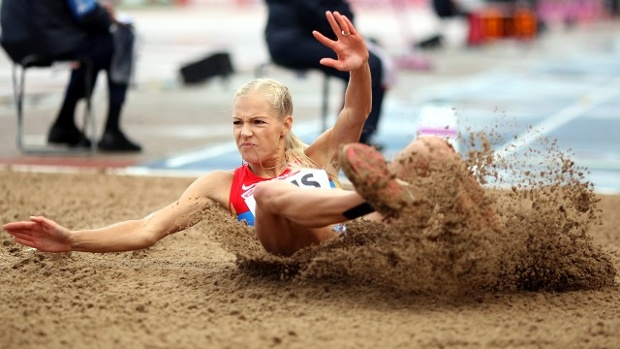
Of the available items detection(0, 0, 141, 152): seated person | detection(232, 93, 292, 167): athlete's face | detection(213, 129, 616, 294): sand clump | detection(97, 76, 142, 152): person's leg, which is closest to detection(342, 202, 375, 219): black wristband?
detection(213, 129, 616, 294): sand clump

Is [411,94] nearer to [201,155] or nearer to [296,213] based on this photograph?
[201,155]

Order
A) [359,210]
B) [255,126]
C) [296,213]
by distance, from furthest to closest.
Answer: [255,126], [296,213], [359,210]

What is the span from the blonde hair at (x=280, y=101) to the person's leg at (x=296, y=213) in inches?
17.5

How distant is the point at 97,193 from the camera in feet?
25.6

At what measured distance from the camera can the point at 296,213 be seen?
445 centimetres

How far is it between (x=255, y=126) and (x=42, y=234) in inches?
43.6

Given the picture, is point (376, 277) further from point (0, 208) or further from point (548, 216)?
point (0, 208)

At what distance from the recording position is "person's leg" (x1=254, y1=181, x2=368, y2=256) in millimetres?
4355

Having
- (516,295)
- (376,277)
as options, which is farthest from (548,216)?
(376,277)

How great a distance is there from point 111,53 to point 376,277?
5.52 meters

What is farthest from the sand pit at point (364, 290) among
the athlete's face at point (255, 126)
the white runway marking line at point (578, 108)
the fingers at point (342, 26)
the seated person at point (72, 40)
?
the white runway marking line at point (578, 108)

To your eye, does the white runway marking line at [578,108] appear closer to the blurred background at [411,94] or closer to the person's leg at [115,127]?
the blurred background at [411,94]

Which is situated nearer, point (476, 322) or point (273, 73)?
point (476, 322)

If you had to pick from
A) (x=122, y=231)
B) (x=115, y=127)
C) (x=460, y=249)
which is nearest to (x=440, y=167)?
(x=460, y=249)
